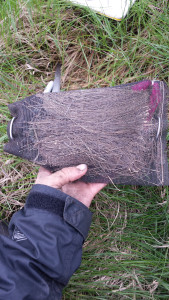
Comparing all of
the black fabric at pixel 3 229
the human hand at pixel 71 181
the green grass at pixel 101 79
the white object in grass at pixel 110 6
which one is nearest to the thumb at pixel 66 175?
the human hand at pixel 71 181

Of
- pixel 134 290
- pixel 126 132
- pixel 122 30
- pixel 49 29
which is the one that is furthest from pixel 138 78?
pixel 134 290

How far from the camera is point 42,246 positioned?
101 cm

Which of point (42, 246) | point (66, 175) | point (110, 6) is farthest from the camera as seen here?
point (110, 6)

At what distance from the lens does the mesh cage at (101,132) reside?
1.14 m

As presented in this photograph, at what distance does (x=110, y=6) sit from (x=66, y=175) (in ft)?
3.77

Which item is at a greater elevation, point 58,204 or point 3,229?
point 58,204

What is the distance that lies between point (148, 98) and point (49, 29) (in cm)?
86

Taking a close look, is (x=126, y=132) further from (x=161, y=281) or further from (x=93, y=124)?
(x=161, y=281)

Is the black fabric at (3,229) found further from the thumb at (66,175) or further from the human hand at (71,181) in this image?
the thumb at (66,175)

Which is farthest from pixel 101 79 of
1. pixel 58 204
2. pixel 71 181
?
pixel 58 204

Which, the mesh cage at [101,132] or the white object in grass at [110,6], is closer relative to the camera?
the mesh cage at [101,132]

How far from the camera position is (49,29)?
1.53 meters

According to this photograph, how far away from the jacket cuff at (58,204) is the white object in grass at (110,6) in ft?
3.91

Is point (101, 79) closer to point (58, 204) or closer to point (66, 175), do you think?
point (66, 175)
